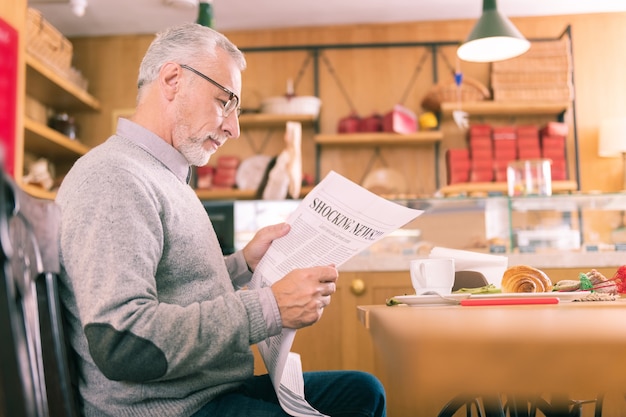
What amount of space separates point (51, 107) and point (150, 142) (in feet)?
13.5

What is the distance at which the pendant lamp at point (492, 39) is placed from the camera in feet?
10.2

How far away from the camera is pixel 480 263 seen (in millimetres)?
1448

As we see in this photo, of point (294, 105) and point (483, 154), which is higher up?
point (294, 105)

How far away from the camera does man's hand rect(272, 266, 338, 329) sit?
0.97 m

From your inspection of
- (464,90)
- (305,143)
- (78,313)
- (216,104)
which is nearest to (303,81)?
(305,143)

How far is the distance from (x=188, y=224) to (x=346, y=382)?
49 cm

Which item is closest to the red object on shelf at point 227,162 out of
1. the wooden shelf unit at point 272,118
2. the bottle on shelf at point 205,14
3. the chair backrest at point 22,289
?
the wooden shelf unit at point 272,118

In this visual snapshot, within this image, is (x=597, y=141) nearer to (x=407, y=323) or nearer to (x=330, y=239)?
(x=330, y=239)

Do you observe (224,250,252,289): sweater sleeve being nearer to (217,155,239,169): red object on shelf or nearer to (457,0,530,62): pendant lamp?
(457,0,530,62): pendant lamp

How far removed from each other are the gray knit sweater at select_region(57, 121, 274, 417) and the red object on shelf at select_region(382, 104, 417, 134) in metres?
3.53

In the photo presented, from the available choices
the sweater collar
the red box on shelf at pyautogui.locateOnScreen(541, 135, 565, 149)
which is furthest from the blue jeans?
the red box on shelf at pyautogui.locateOnScreen(541, 135, 565, 149)

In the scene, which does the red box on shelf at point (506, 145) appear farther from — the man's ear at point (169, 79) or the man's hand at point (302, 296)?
the man's hand at point (302, 296)

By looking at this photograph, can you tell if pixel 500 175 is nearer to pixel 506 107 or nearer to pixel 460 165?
pixel 460 165

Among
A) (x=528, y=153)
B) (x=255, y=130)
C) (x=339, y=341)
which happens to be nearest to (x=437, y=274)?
(x=339, y=341)
